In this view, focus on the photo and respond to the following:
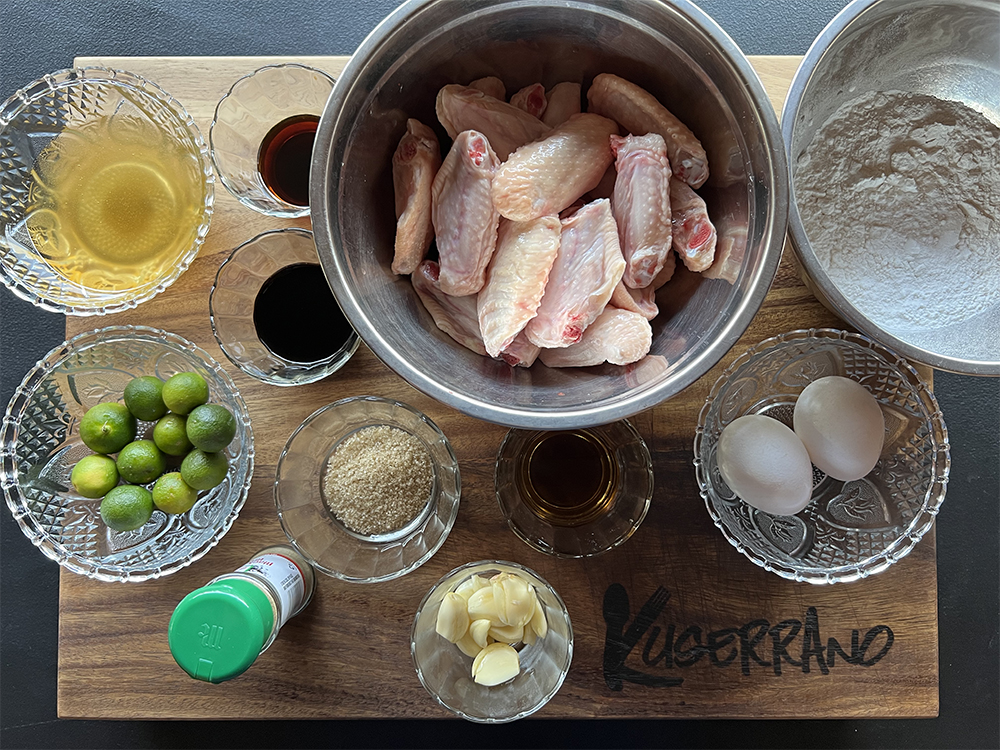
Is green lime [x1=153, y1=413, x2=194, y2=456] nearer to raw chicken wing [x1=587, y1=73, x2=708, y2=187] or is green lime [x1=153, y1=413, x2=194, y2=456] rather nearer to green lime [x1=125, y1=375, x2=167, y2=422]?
green lime [x1=125, y1=375, x2=167, y2=422]

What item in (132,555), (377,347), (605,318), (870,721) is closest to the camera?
(377,347)

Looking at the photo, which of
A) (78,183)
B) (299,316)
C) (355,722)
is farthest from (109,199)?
(355,722)

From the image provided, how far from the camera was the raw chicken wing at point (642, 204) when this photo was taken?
→ 0.96 metres

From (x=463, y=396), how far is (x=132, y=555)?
720 mm

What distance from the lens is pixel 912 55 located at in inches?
45.1

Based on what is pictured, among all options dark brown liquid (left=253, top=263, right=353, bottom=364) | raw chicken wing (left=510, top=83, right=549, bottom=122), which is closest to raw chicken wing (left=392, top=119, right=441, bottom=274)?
raw chicken wing (left=510, top=83, right=549, bottom=122)

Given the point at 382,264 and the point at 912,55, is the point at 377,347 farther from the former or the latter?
the point at 912,55

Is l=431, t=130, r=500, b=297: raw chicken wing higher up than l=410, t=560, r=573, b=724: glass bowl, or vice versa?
l=431, t=130, r=500, b=297: raw chicken wing

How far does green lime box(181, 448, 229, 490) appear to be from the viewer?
1099 millimetres

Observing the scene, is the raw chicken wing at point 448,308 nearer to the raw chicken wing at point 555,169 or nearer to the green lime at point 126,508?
the raw chicken wing at point 555,169

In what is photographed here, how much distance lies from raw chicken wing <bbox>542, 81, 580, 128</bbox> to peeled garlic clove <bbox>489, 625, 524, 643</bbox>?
772mm

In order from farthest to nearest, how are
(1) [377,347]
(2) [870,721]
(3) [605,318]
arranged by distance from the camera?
1. (2) [870,721]
2. (3) [605,318]
3. (1) [377,347]

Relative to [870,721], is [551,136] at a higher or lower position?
higher

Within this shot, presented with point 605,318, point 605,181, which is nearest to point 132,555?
point 605,318
